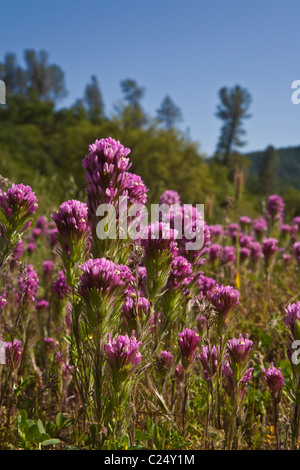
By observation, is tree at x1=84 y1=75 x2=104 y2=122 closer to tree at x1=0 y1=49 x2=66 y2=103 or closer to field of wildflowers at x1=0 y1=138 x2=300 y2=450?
tree at x1=0 y1=49 x2=66 y2=103

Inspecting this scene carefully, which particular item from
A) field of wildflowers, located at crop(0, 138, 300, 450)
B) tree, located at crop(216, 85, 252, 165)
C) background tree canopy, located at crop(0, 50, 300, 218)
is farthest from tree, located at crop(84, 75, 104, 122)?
field of wildflowers, located at crop(0, 138, 300, 450)

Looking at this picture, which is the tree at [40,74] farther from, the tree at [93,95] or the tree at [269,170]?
the tree at [269,170]

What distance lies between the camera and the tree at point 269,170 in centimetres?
8003

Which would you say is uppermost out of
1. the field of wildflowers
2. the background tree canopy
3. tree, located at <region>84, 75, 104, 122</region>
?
tree, located at <region>84, 75, 104, 122</region>

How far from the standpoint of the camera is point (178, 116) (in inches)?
3243

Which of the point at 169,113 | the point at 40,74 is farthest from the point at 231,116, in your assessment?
the point at 40,74

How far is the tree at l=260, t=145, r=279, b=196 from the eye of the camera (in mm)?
80031

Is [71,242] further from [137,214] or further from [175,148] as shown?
[175,148]

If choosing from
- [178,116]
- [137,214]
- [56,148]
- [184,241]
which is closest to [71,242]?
[137,214]

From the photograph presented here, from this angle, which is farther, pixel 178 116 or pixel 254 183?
pixel 254 183

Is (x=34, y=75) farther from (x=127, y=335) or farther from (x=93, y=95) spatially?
(x=127, y=335)

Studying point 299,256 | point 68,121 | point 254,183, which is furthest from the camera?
point 254,183

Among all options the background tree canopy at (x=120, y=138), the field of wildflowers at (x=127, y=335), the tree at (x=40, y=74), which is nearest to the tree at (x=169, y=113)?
the background tree canopy at (x=120, y=138)
